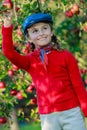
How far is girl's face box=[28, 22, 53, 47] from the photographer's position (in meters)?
3.90

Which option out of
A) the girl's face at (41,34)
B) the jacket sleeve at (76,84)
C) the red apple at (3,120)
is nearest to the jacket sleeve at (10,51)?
the girl's face at (41,34)

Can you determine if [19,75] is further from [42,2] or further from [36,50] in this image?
[36,50]

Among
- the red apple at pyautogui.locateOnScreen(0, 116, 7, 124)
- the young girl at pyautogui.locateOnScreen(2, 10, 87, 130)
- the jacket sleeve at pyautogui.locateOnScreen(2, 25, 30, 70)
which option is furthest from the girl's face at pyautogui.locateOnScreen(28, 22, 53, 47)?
the red apple at pyautogui.locateOnScreen(0, 116, 7, 124)

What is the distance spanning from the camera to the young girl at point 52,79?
3.82 m

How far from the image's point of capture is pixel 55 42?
4035 mm

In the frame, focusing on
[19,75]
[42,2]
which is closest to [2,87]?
[19,75]

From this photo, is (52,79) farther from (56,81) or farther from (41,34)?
(41,34)

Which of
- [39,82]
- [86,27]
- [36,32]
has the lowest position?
[86,27]

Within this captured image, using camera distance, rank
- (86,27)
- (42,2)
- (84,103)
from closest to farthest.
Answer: (84,103), (42,2), (86,27)

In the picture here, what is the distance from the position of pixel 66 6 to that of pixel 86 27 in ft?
1.10

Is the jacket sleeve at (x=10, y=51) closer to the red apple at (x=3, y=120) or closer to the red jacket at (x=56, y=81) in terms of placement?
the red jacket at (x=56, y=81)

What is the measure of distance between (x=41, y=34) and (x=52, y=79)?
1.07ft

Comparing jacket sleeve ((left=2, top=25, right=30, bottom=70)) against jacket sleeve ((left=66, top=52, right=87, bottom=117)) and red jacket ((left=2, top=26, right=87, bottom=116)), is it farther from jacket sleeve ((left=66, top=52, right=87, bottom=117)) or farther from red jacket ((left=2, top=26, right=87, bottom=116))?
jacket sleeve ((left=66, top=52, right=87, bottom=117))

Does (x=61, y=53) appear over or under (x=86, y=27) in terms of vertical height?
over
